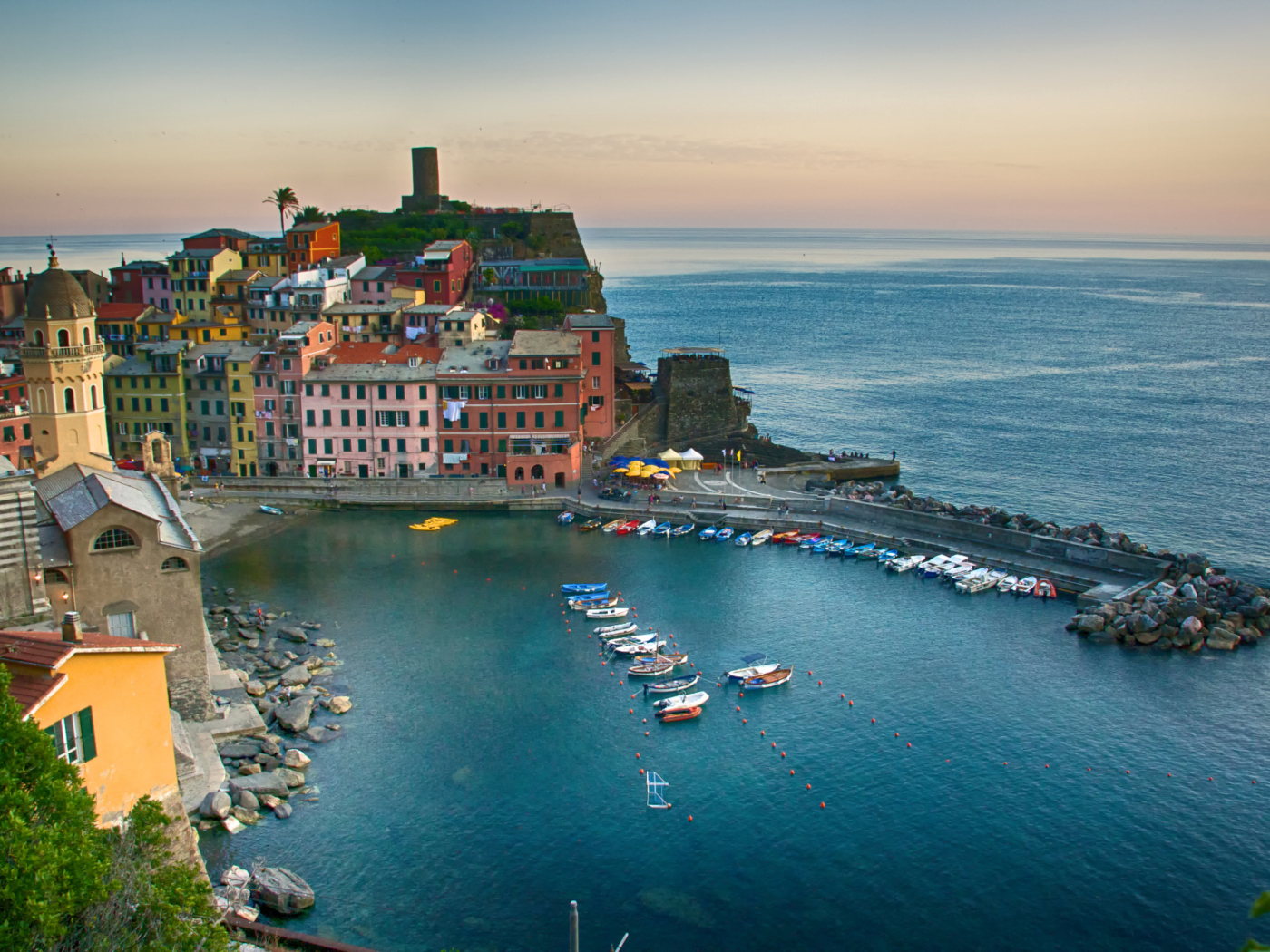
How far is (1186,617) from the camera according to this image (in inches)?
1788

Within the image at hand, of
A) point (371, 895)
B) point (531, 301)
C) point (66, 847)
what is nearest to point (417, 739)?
point (371, 895)

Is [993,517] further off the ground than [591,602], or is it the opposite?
[993,517]

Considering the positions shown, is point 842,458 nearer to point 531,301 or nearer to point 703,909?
point 531,301

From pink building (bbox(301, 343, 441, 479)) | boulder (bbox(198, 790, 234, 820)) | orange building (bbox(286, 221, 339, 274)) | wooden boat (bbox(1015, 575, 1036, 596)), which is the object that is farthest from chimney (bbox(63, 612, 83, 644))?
orange building (bbox(286, 221, 339, 274))

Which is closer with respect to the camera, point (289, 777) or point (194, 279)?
point (289, 777)

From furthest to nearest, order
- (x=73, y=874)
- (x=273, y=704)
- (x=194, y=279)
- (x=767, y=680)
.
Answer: (x=194, y=279) → (x=767, y=680) → (x=273, y=704) → (x=73, y=874)

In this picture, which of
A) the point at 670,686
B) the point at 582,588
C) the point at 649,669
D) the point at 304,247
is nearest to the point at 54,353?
the point at 582,588

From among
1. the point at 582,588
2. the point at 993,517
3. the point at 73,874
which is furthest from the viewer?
the point at 993,517

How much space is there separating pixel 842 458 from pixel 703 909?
49524mm

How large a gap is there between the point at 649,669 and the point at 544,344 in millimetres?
31710

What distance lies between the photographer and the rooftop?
6681cm

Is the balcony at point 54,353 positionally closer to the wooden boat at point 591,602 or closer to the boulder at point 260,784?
the boulder at point 260,784

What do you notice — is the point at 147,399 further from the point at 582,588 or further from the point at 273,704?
the point at 273,704

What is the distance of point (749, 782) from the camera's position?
3362cm
